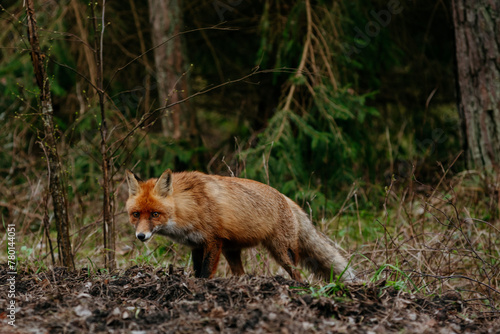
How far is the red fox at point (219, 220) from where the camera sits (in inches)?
180

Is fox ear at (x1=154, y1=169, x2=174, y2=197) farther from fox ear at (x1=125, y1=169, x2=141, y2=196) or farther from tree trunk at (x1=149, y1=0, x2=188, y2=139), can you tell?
tree trunk at (x1=149, y1=0, x2=188, y2=139)

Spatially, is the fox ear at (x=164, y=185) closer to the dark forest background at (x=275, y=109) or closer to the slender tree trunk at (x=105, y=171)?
the slender tree trunk at (x=105, y=171)

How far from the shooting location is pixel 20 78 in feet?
27.4

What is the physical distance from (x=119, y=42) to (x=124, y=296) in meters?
6.26

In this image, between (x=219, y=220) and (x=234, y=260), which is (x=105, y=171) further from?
(x=234, y=260)

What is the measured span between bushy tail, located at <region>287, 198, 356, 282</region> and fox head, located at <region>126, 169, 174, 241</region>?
135cm

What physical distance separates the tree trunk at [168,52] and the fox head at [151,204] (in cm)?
373

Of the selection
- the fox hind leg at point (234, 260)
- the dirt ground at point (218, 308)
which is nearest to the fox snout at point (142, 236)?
the dirt ground at point (218, 308)

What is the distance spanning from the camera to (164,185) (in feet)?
15.2

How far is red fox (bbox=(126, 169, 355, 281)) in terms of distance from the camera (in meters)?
4.56

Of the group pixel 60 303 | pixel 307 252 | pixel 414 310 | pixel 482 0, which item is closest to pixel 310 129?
pixel 307 252

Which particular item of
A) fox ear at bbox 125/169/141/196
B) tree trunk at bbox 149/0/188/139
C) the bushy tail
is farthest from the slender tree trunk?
tree trunk at bbox 149/0/188/139

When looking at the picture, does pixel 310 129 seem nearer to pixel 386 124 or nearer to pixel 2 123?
pixel 386 124

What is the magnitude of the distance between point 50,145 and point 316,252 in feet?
8.93
